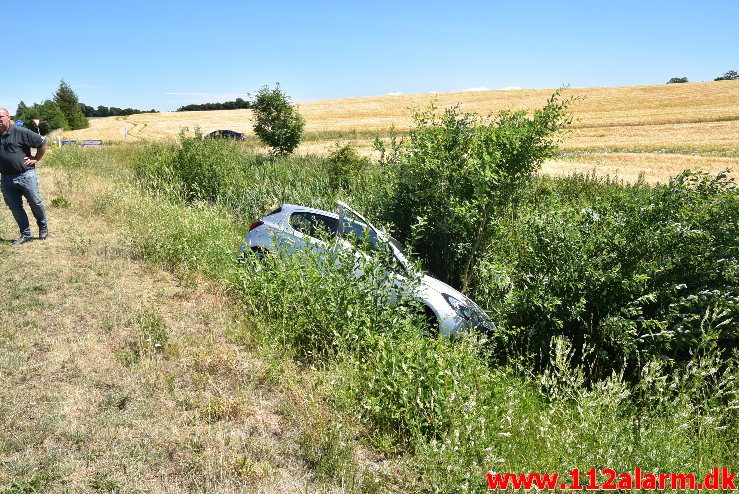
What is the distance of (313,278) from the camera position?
215 inches

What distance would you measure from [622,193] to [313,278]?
4.58 m

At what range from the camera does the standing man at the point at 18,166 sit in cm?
716

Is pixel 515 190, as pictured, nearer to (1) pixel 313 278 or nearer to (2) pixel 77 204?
(1) pixel 313 278

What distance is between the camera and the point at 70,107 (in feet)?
196

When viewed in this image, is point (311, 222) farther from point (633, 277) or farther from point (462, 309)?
point (633, 277)

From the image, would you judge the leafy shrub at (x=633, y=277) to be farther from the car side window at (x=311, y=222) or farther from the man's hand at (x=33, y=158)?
the man's hand at (x=33, y=158)

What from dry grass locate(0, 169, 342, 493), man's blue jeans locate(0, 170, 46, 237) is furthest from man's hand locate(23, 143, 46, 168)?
dry grass locate(0, 169, 342, 493)

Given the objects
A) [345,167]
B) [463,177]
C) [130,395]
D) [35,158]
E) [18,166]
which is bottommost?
[130,395]

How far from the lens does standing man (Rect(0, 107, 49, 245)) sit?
23.5ft

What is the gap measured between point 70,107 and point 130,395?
6930 cm

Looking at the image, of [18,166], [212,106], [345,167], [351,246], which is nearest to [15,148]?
[18,166]

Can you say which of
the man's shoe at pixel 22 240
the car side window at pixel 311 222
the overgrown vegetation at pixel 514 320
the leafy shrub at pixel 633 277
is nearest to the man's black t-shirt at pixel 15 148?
the man's shoe at pixel 22 240

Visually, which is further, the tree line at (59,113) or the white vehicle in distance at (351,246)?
the tree line at (59,113)

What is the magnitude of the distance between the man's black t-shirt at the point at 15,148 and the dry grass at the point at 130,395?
1727 millimetres
